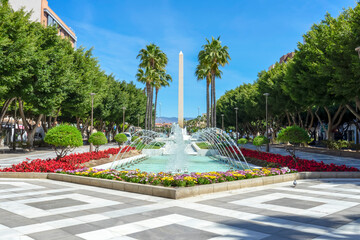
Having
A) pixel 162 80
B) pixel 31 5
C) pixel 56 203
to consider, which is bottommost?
pixel 56 203

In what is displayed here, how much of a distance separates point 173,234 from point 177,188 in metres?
3.35

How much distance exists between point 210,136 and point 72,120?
115 ft

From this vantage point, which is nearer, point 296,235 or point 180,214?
point 296,235

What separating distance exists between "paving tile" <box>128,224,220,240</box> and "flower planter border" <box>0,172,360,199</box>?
281cm

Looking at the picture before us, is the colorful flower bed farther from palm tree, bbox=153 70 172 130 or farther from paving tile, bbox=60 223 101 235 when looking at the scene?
palm tree, bbox=153 70 172 130

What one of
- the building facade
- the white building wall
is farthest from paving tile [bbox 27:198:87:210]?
the white building wall

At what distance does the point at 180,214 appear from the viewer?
6.54 metres

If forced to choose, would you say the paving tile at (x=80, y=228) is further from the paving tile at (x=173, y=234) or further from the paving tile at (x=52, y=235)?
the paving tile at (x=173, y=234)

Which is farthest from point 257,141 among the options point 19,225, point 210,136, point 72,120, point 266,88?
point 72,120

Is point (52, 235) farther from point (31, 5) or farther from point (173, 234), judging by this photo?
point (31, 5)

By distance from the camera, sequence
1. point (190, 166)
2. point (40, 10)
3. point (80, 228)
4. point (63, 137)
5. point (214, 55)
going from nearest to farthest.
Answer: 1. point (80, 228)
2. point (63, 137)
3. point (190, 166)
4. point (214, 55)
5. point (40, 10)

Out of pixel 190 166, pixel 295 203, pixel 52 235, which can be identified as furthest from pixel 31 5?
pixel 295 203

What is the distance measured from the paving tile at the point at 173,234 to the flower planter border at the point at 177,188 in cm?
281

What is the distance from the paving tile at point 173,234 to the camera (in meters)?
4.98
